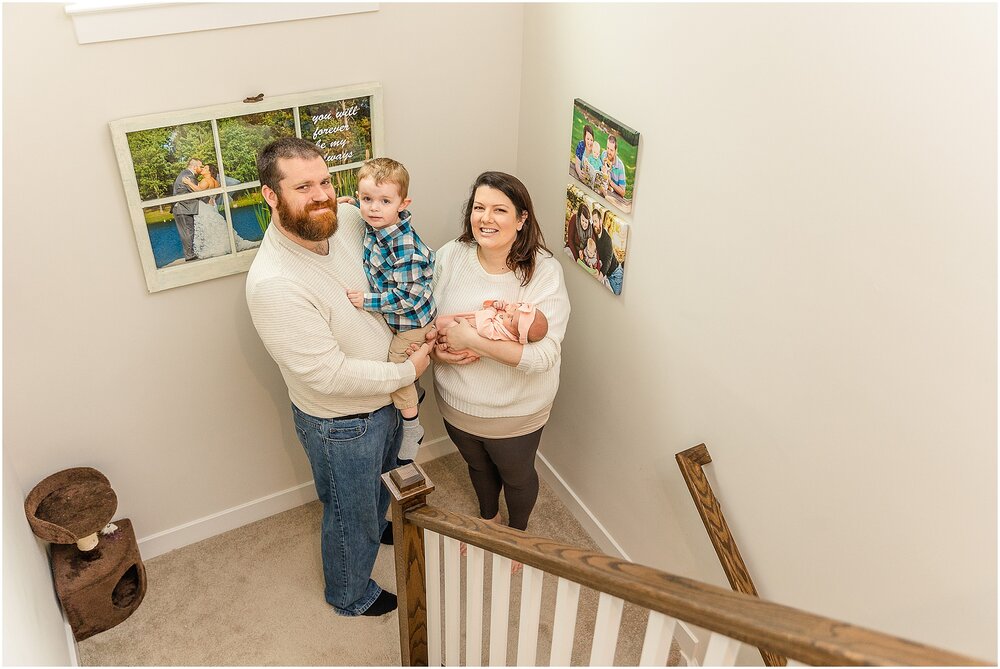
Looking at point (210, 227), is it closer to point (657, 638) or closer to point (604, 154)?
point (604, 154)

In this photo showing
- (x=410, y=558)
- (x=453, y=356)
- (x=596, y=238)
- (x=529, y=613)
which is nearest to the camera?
→ (x=529, y=613)

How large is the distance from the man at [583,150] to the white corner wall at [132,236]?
0.44m

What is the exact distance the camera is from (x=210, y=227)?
2.64m

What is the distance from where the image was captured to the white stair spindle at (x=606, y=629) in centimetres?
150

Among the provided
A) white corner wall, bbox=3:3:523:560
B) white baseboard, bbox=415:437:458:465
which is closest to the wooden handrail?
white corner wall, bbox=3:3:523:560

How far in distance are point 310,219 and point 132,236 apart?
0.65 m

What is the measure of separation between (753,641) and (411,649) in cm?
150

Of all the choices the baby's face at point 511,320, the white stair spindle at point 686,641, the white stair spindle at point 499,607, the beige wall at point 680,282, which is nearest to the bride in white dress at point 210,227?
the beige wall at point 680,282

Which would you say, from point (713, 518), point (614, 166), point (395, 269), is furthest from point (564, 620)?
point (614, 166)

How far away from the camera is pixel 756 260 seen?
2.14 meters

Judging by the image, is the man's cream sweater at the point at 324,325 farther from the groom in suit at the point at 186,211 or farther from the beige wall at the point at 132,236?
the beige wall at the point at 132,236

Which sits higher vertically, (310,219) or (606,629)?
(310,219)

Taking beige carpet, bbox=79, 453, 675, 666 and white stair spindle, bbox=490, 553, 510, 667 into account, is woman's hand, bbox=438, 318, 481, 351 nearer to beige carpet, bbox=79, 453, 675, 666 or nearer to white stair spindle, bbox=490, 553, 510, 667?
white stair spindle, bbox=490, 553, 510, 667

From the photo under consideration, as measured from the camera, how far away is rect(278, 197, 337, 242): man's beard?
7.52ft
